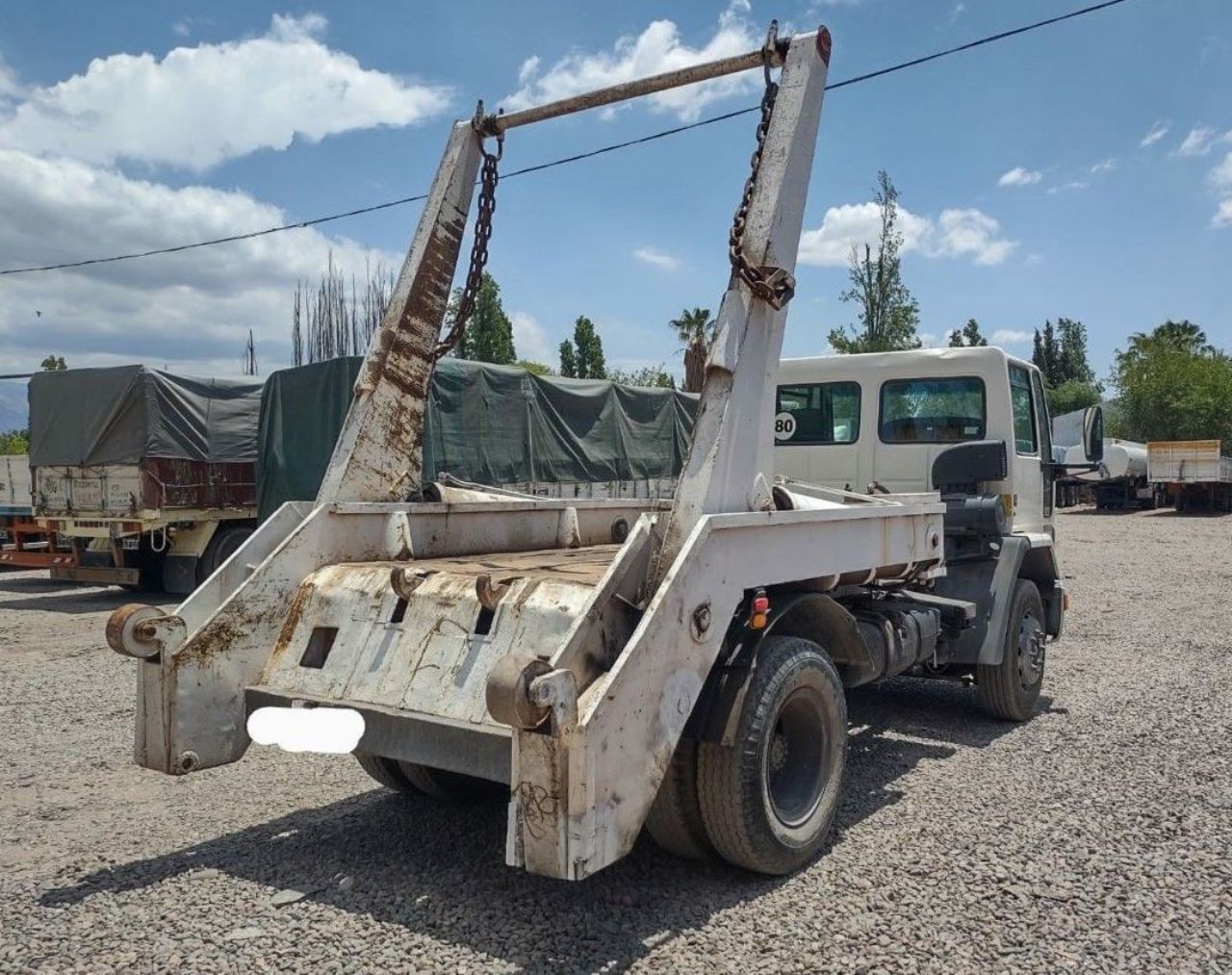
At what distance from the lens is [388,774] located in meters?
4.71

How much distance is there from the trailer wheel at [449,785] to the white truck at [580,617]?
21 mm

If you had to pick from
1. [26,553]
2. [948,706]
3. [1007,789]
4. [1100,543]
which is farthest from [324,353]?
[1007,789]

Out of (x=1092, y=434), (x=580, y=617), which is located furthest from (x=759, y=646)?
(x=1092, y=434)

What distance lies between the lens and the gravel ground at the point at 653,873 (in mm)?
3316

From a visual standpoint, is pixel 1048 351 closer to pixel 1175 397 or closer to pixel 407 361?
pixel 1175 397

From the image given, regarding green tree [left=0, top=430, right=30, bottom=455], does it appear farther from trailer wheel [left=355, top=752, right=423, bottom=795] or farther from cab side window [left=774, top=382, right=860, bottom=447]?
trailer wheel [left=355, top=752, right=423, bottom=795]

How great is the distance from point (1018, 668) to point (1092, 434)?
1893mm

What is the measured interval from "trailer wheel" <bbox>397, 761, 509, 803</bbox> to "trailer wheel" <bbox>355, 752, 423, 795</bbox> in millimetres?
30

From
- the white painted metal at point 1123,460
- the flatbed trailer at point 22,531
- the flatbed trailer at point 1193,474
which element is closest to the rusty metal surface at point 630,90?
the flatbed trailer at point 22,531

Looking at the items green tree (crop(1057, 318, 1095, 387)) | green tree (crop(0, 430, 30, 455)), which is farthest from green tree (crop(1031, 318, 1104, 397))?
green tree (crop(0, 430, 30, 455))

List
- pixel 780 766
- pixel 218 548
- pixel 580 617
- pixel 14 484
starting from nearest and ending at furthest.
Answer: pixel 580 617
pixel 780 766
pixel 218 548
pixel 14 484

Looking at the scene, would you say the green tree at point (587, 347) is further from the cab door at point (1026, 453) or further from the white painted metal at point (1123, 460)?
the cab door at point (1026, 453)

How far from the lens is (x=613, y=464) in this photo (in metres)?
14.8

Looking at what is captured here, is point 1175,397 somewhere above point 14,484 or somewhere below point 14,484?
above
